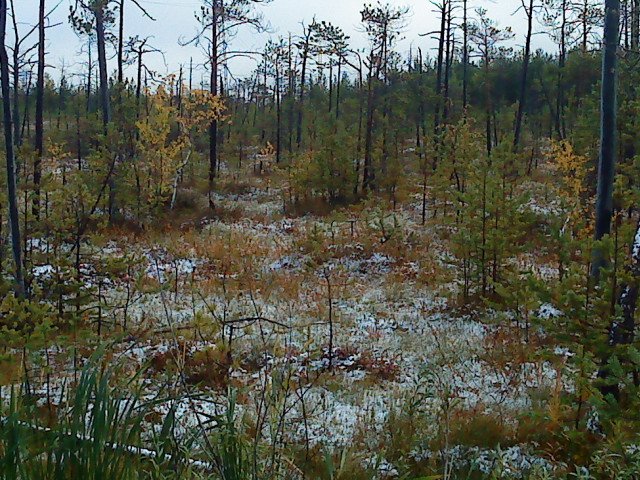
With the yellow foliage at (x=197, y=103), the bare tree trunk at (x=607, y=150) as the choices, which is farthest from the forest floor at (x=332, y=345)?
the yellow foliage at (x=197, y=103)

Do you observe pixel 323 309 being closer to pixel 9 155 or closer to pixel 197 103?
pixel 9 155

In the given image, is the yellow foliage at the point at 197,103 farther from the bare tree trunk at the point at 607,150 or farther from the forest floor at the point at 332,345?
the bare tree trunk at the point at 607,150

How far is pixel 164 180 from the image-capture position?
14.7m

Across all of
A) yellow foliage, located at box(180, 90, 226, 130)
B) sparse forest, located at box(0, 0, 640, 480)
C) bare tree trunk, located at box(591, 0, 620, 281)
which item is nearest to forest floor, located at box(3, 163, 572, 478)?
sparse forest, located at box(0, 0, 640, 480)

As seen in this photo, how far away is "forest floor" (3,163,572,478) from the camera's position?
3895 millimetres

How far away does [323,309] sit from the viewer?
26.7 ft

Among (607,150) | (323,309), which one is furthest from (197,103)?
(607,150)

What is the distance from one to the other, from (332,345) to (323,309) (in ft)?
4.65

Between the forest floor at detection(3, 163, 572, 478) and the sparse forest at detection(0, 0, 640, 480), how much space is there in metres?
0.04

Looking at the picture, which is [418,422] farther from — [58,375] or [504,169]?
[504,169]

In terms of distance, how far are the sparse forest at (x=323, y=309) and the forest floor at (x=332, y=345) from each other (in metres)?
0.04

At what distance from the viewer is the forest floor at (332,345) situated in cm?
389

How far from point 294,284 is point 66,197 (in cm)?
380

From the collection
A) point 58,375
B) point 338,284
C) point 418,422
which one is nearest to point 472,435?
point 418,422
